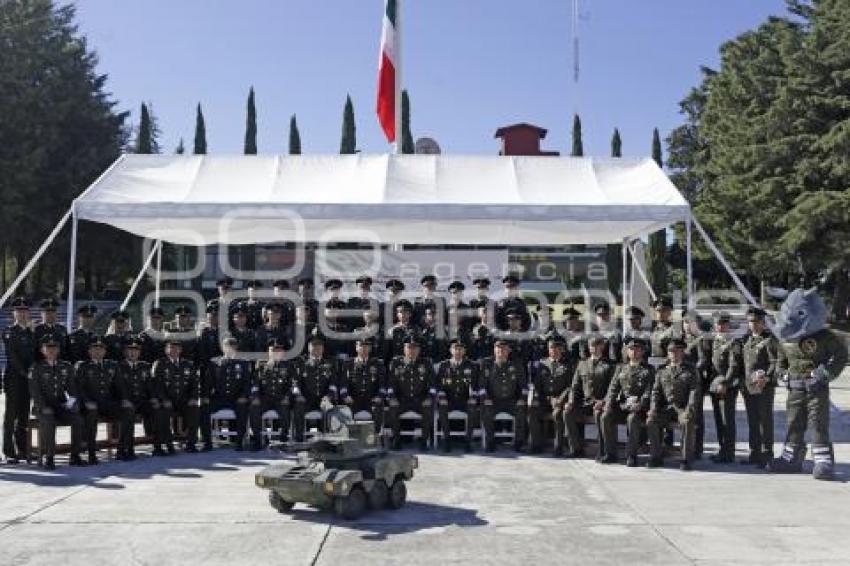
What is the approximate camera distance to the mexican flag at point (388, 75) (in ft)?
53.0

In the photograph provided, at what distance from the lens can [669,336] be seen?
1074 cm

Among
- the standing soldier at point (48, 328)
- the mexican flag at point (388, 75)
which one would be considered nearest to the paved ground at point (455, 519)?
the standing soldier at point (48, 328)

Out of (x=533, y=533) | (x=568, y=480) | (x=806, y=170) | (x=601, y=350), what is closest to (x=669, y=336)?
(x=601, y=350)

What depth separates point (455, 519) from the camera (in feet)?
23.7

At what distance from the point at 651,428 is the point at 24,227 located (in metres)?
30.8

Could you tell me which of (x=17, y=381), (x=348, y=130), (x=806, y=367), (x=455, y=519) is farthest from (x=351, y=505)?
(x=348, y=130)

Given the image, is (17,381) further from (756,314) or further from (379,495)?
(756,314)

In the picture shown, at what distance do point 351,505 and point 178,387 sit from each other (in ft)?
14.1

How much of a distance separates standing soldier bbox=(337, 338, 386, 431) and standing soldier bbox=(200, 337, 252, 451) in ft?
3.97

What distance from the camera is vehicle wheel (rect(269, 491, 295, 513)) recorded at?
24.2 ft

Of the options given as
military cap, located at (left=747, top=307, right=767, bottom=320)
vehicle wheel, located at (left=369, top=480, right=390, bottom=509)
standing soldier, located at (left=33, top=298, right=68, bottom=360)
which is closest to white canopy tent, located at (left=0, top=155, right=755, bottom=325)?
standing soldier, located at (left=33, top=298, right=68, bottom=360)

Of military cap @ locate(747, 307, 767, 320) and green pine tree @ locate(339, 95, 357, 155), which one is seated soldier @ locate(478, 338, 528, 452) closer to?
military cap @ locate(747, 307, 767, 320)

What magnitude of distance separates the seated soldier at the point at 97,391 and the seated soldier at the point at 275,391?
153cm

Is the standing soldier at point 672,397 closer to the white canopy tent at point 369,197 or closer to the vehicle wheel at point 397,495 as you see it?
the white canopy tent at point 369,197
